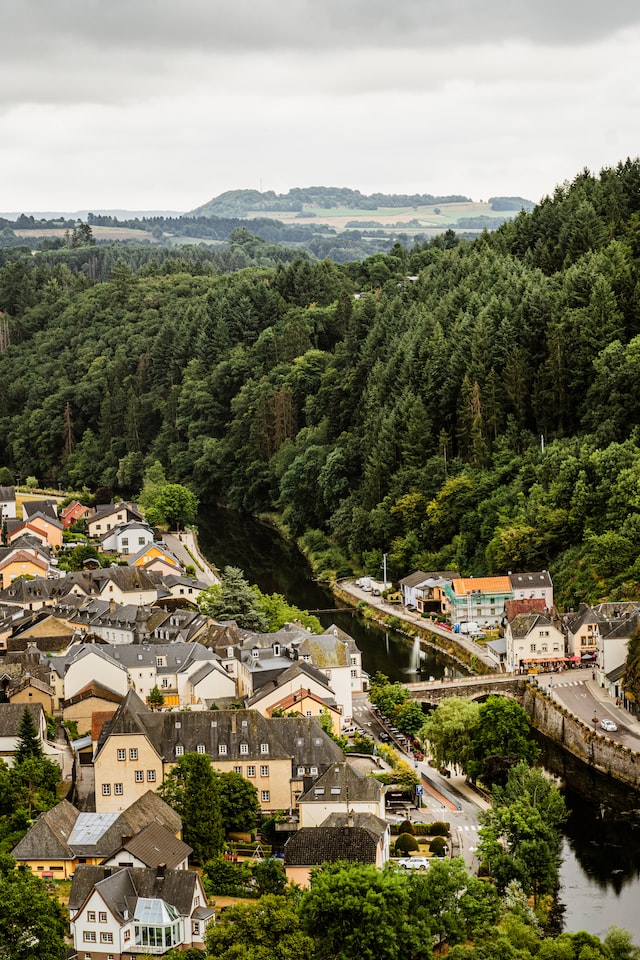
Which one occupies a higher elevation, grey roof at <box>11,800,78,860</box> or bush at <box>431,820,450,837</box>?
grey roof at <box>11,800,78,860</box>

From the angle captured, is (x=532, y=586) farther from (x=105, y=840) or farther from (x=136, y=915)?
(x=136, y=915)

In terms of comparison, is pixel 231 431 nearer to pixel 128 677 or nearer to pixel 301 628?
pixel 301 628

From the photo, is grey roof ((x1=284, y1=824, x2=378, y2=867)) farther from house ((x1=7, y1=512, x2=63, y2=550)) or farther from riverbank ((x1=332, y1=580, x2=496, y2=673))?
house ((x1=7, y1=512, x2=63, y2=550))

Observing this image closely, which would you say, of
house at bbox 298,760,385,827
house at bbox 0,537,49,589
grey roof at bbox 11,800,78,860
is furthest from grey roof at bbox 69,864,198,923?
house at bbox 0,537,49,589

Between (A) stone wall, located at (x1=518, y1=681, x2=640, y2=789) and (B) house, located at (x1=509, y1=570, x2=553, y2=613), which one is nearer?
(A) stone wall, located at (x1=518, y1=681, x2=640, y2=789)

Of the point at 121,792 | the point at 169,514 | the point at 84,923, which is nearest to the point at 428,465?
the point at 169,514
